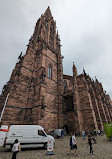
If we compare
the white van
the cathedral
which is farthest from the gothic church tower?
the white van

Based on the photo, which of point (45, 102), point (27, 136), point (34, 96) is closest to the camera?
point (27, 136)

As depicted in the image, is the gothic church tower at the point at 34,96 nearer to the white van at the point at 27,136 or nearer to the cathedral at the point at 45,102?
the cathedral at the point at 45,102

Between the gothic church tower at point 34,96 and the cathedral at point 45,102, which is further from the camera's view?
the cathedral at point 45,102

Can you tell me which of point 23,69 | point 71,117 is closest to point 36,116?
point 71,117

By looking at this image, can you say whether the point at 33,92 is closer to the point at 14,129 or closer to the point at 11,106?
the point at 11,106

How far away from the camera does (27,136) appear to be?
258 inches

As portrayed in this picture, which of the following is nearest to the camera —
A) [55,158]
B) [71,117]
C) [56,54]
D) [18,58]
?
[55,158]

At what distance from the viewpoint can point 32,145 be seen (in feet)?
20.9

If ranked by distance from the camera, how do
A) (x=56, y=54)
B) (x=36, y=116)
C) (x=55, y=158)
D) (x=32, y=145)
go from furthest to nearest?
(x=56, y=54)
(x=36, y=116)
(x=32, y=145)
(x=55, y=158)

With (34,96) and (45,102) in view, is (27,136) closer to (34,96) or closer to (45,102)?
(45,102)

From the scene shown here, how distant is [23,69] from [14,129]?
1202cm

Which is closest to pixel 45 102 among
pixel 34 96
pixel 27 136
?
pixel 34 96

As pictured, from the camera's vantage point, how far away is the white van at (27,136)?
626 cm

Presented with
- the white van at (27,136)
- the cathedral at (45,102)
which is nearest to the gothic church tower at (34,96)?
the cathedral at (45,102)
